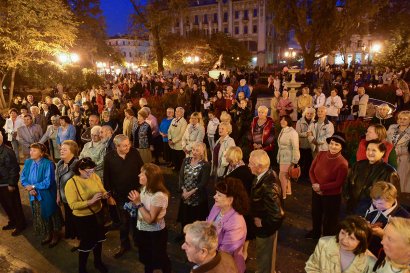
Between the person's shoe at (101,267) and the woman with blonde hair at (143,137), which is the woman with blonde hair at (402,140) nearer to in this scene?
the woman with blonde hair at (143,137)

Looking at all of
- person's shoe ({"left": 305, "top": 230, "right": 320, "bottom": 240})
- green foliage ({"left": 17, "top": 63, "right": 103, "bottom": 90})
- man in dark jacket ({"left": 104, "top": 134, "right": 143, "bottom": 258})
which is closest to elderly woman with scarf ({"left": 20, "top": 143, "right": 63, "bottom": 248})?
man in dark jacket ({"left": 104, "top": 134, "right": 143, "bottom": 258})

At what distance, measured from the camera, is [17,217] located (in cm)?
609

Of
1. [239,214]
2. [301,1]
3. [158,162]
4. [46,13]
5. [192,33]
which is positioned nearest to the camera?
[239,214]

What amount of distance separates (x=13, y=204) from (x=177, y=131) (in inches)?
149

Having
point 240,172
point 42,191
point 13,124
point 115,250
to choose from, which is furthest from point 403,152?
point 13,124

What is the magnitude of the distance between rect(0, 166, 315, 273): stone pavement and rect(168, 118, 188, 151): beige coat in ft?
7.57

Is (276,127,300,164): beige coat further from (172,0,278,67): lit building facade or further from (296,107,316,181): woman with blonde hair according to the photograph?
(172,0,278,67): lit building facade

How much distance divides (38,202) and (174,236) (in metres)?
2.33

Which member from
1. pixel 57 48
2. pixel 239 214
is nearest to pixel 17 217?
pixel 239 214

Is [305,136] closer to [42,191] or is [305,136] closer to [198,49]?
[42,191]

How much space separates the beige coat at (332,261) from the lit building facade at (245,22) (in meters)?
64.7

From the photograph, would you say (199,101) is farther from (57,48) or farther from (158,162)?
(57,48)

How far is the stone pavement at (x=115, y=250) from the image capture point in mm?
4875

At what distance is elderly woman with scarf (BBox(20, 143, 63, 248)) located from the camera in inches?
211
